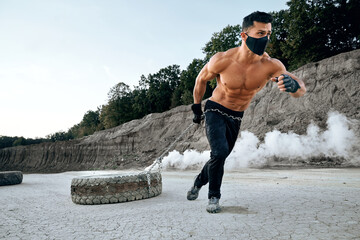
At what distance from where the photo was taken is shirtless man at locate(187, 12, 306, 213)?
3031mm

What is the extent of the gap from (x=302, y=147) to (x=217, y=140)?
450 inches

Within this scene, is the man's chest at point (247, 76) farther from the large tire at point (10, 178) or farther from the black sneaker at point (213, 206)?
the large tire at point (10, 178)

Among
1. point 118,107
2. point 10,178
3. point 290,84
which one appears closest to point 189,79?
point 118,107

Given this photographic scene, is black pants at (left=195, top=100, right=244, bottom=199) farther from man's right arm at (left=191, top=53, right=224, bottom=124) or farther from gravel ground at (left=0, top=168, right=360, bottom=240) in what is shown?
gravel ground at (left=0, top=168, right=360, bottom=240)

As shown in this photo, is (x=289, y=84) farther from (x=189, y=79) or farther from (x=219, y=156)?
(x=189, y=79)

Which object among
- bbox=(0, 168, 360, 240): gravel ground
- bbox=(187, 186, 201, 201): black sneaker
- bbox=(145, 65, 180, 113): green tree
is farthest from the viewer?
bbox=(145, 65, 180, 113): green tree

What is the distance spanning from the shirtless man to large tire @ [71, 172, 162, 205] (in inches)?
49.0

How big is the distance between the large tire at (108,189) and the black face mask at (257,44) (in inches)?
105

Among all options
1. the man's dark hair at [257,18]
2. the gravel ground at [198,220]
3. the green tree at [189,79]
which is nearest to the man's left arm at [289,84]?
the man's dark hair at [257,18]

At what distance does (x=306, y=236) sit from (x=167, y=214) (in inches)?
59.9

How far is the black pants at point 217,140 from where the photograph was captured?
3201 millimetres

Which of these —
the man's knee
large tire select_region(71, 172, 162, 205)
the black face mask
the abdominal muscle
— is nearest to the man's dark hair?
the black face mask

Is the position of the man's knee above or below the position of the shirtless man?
below

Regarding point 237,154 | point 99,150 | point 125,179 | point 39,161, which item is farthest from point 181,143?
point 39,161
